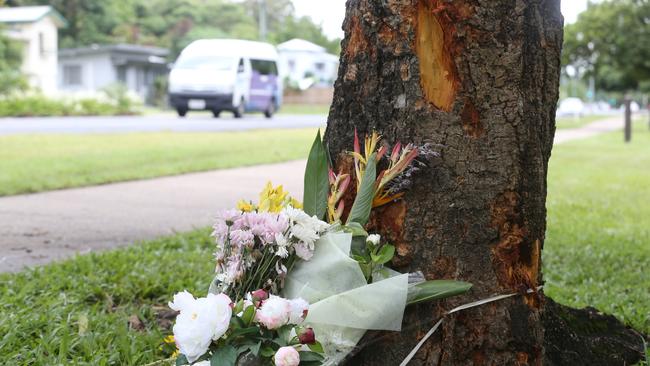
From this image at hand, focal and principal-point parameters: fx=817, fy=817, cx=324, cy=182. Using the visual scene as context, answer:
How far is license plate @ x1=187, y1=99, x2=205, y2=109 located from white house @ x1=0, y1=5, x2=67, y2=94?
1787 cm

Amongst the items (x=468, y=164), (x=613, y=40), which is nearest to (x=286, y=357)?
(x=468, y=164)

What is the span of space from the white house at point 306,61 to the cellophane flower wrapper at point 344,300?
44.7 meters

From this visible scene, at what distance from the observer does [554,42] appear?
264cm

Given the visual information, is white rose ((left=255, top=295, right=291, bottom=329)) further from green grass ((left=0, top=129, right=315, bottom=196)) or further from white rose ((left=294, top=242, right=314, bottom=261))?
green grass ((left=0, top=129, right=315, bottom=196))

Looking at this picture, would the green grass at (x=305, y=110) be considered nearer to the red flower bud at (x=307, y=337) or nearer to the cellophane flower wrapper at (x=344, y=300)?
the cellophane flower wrapper at (x=344, y=300)

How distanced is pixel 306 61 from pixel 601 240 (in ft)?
149

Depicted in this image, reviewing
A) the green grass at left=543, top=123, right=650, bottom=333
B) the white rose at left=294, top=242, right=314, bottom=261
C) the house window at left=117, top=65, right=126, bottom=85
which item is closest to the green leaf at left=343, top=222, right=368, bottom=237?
the white rose at left=294, top=242, right=314, bottom=261

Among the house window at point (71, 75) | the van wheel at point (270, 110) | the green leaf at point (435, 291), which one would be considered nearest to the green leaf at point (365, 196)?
the green leaf at point (435, 291)

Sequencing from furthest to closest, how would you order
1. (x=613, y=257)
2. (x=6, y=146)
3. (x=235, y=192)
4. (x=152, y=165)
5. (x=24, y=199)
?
(x=6, y=146), (x=152, y=165), (x=235, y=192), (x=24, y=199), (x=613, y=257)

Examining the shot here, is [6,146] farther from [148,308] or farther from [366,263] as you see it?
[366,263]

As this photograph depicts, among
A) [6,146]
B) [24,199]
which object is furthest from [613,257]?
[6,146]

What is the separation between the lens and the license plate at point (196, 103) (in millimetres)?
22766

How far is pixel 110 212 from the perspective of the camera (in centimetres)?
716

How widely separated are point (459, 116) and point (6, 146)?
11375 mm
